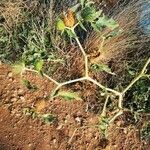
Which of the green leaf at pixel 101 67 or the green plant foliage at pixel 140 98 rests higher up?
the green leaf at pixel 101 67

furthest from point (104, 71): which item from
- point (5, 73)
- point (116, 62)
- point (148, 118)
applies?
point (5, 73)

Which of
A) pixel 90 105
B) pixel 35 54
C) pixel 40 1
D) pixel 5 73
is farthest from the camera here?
pixel 40 1

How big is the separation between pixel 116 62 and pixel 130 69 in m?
0.09

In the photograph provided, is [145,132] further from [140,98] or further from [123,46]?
[123,46]

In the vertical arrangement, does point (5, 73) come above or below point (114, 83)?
above

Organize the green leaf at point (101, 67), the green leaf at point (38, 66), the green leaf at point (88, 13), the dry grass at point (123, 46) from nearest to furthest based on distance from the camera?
the green leaf at point (88, 13) → the green leaf at point (38, 66) → the green leaf at point (101, 67) → the dry grass at point (123, 46)

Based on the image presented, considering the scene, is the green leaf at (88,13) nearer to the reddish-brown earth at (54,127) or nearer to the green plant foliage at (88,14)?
the green plant foliage at (88,14)

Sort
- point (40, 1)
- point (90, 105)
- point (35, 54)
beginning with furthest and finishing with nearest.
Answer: point (40, 1) → point (90, 105) → point (35, 54)

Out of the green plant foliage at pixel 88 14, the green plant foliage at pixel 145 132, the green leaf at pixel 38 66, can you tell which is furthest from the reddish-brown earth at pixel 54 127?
the green plant foliage at pixel 88 14

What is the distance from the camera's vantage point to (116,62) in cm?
277

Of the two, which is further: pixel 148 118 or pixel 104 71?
pixel 104 71

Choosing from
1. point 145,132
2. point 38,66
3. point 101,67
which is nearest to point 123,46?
point 101,67

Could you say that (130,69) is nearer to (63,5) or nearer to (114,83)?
(114,83)

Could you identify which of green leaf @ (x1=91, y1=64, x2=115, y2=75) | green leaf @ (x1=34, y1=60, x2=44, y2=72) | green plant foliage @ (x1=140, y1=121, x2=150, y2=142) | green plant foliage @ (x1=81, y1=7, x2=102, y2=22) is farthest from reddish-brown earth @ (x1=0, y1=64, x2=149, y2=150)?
green plant foliage @ (x1=81, y1=7, x2=102, y2=22)
